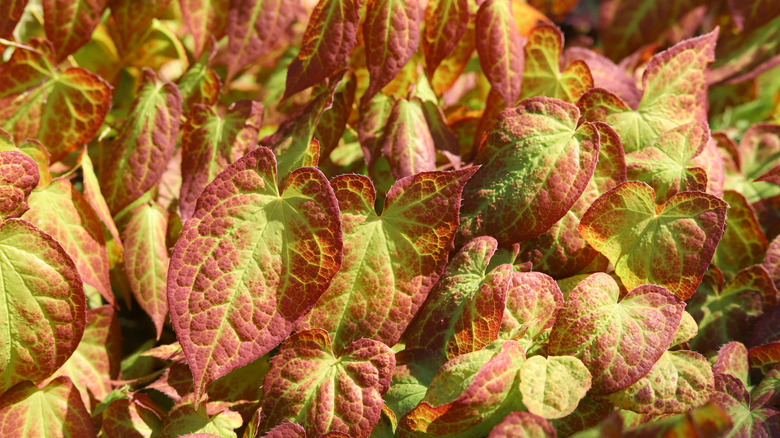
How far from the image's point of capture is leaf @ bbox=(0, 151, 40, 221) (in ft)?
2.83

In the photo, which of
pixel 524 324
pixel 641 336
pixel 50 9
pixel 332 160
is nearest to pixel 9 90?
pixel 50 9

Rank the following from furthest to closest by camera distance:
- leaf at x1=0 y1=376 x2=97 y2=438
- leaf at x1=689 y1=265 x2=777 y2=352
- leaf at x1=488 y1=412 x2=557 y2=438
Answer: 1. leaf at x1=689 y1=265 x2=777 y2=352
2. leaf at x1=0 y1=376 x2=97 y2=438
3. leaf at x1=488 y1=412 x2=557 y2=438

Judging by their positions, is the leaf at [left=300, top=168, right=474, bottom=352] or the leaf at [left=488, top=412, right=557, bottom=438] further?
the leaf at [left=300, top=168, right=474, bottom=352]

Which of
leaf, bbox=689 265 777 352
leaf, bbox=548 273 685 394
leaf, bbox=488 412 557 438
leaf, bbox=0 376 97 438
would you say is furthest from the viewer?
leaf, bbox=689 265 777 352

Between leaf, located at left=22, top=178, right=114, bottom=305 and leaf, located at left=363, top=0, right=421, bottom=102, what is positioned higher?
leaf, located at left=363, top=0, right=421, bottom=102

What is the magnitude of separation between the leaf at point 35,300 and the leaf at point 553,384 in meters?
0.60

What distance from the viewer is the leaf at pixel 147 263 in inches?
40.3

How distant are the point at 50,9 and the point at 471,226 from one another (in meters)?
0.78

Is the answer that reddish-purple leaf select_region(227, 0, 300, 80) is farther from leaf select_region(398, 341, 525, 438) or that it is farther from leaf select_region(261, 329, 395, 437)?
leaf select_region(398, 341, 525, 438)

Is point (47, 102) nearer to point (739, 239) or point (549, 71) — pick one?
point (549, 71)

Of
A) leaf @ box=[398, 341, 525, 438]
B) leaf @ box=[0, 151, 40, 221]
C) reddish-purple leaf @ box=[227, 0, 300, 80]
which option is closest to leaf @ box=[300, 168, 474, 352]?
leaf @ box=[398, 341, 525, 438]

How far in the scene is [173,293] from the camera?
0.78 m

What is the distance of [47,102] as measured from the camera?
42.4 inches

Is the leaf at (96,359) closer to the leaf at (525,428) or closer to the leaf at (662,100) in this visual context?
the leaf at (525,428)
